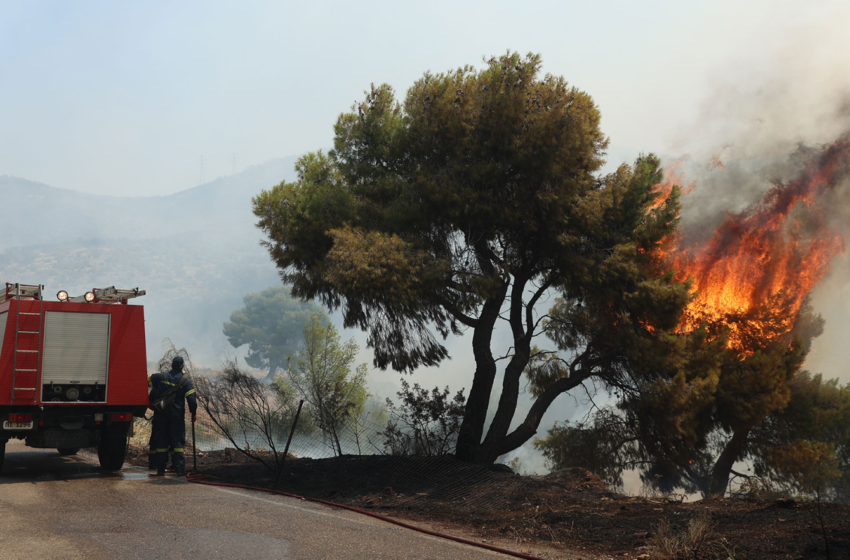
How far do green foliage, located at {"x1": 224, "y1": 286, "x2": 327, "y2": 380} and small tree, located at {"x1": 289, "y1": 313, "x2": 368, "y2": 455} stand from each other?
71006 mm

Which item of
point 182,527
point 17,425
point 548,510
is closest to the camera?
point 182,527

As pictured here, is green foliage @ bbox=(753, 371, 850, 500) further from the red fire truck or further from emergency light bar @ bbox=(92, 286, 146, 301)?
emergency light bar @ bbox=(92, 286, 146, 301)

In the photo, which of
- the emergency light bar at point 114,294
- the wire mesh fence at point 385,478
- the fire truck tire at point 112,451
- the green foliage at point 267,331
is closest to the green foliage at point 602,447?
the wire mesh fence at point 385,478

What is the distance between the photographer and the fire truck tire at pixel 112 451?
12.0m

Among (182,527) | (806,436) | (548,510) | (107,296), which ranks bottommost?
(548,510)

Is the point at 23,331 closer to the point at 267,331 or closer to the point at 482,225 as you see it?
the point at 482,225

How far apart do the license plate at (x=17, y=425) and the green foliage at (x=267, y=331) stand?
321ft

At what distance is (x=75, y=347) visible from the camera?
11477 millimetres

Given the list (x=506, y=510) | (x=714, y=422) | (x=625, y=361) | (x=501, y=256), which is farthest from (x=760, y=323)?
(x=506, y=510)

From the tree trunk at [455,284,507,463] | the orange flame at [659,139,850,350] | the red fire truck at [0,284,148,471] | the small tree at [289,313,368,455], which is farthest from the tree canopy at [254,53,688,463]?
the red fire truck at [0,284,148,471]

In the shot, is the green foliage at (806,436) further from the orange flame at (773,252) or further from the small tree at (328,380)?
the small tree at (328,380)

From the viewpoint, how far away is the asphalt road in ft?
20.8

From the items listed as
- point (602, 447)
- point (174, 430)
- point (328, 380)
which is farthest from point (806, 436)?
point (174, 430)

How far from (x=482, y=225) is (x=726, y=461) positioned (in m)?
11.1
